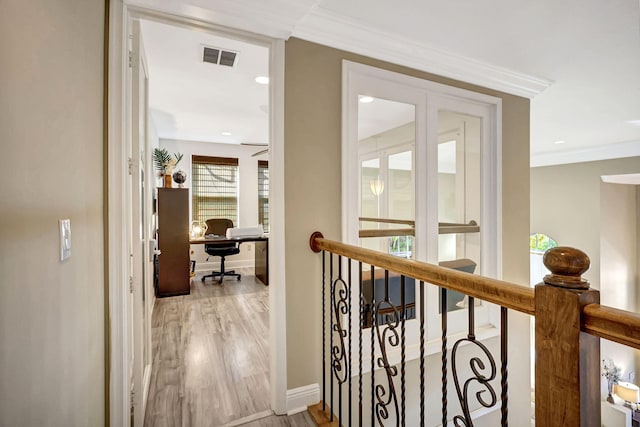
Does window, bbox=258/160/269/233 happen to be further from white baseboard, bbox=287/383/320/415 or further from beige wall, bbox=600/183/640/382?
beige wall, bbox=600/183/640/382

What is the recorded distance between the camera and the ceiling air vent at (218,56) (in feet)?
8.00

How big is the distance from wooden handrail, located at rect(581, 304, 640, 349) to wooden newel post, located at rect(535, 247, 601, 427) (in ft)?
0.05

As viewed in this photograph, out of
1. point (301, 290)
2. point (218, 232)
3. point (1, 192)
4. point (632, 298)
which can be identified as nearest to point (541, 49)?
point (301, 290)

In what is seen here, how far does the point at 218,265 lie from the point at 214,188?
5.18 ft

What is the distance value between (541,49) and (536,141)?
3931 mm

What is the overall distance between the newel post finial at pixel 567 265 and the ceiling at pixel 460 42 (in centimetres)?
171

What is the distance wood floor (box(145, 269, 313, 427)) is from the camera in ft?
6.30

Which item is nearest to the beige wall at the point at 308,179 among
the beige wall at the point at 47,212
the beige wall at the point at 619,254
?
the beige wall at the point at 47,212

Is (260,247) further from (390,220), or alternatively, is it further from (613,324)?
(613,324)

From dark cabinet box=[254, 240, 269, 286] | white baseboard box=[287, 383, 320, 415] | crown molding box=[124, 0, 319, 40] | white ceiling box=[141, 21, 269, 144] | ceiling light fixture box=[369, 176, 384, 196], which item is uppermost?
white ceiling box=[141, 21, 269, 144]

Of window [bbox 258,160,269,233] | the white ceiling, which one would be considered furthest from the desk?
the white ceiling

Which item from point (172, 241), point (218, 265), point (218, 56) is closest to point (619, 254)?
point (218, 56)

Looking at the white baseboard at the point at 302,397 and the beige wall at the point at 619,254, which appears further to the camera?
the beige wall at the point at 619,254

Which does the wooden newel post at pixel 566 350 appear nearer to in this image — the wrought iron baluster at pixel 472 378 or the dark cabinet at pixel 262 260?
the wrought iron baluster at pixel 472 378
